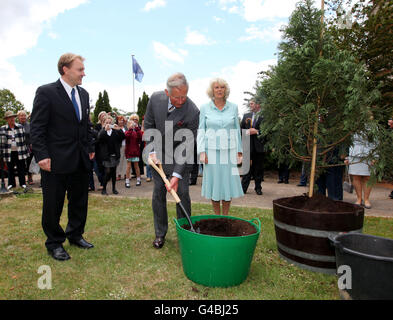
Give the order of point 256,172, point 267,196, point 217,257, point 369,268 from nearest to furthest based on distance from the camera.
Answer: point 369,268
point 217,257
point 267,196
point 256,172

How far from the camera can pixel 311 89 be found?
321 cm

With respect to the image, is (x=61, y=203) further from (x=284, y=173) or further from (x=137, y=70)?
(x=137, y=70)

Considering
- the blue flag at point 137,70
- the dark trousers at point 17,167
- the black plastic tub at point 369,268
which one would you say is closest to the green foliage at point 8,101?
the blue flag at point 137,70

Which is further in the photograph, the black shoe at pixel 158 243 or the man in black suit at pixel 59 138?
the black shoe at pixel 158 243

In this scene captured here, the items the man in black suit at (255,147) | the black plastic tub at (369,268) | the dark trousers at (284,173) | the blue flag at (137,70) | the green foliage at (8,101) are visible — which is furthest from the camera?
the green foliage at (8,101)

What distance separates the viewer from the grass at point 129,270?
2641mm

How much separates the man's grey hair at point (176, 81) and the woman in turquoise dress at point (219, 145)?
38.1 inches

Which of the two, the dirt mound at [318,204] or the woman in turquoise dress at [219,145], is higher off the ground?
the woman in turquoise dress at [219,145]

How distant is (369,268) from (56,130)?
336 cm

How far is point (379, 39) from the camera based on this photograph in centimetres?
1048

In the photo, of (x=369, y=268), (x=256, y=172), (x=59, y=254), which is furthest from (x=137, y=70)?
(x=369, y=268)

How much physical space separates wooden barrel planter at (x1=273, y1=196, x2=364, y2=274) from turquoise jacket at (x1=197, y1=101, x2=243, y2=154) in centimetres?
128

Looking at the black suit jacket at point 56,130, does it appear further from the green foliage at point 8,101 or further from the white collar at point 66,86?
the green foliage at point 8,101

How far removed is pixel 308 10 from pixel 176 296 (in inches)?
136
